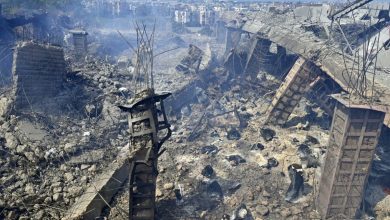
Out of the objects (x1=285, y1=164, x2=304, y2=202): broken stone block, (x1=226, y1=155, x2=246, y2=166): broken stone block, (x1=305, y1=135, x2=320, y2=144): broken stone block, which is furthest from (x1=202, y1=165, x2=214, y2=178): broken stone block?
(x1=305, y1=135, x2=320, y2=144): broken stone block

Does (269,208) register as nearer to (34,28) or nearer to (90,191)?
(90,191)

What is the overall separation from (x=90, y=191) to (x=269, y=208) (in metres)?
3.54

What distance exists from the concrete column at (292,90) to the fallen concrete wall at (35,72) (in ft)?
22.8

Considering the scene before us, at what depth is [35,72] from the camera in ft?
32.7

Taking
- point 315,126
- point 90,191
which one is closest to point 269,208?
point 90,191

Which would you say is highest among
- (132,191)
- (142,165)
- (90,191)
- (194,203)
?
(142,165)

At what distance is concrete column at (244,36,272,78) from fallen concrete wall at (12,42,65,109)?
25.0 feet

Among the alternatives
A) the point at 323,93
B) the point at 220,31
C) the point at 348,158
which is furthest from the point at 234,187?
the point at 220,31

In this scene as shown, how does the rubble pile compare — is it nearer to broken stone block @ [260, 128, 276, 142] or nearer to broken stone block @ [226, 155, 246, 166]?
broken stone block @ [226, 155, 246, 166]

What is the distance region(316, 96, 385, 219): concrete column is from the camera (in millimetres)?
6008

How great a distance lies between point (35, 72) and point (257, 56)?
28.4 ft

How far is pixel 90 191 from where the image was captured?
6336mm

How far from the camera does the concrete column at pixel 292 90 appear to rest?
414 inches

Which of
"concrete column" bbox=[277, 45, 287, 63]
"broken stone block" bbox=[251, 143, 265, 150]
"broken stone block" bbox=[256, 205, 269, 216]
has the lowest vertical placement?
"broken stone block" bbox=[256, 205, 269, 216]
